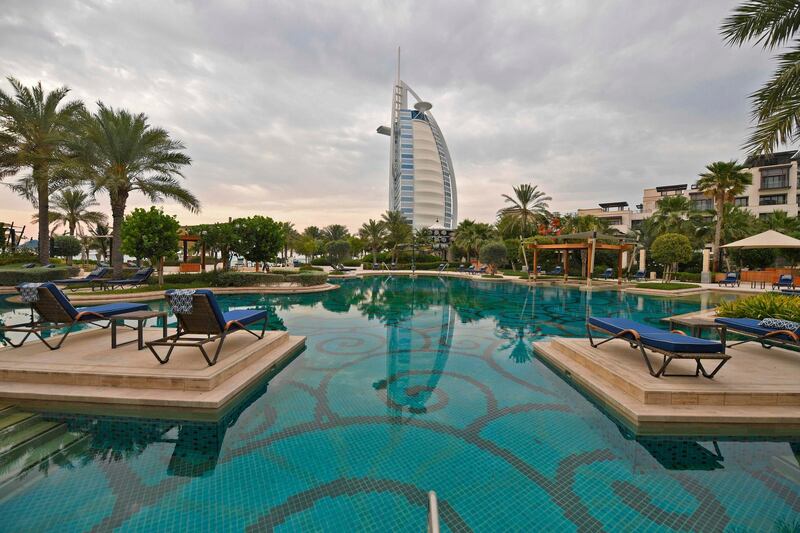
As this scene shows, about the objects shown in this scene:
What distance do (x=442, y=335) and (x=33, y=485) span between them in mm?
6540

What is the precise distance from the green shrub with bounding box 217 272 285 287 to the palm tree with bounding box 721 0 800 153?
17.3 metres

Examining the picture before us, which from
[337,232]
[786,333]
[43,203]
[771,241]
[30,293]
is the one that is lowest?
[786,333]

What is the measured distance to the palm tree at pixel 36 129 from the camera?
15.7 m

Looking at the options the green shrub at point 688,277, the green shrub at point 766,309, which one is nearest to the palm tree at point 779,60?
the green shrub at point 766,309

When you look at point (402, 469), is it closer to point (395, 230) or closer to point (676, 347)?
point (676, 347)

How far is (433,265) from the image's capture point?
42000mm

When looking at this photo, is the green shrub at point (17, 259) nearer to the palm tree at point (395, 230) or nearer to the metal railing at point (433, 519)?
the metal railing at point (433, 519)

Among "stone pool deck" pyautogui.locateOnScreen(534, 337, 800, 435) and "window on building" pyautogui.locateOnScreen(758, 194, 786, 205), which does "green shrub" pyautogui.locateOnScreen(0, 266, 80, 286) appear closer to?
"stone pool deck" pyautogui.locateOnScreen(534, 337, 800, 435)

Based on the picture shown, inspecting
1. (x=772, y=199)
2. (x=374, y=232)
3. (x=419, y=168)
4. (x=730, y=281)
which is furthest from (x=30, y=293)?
(x=419, y=168)

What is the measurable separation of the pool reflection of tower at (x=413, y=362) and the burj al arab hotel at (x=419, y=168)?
3143 inches

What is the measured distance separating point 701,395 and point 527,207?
30.5 meters

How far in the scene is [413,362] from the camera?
5.77 metres

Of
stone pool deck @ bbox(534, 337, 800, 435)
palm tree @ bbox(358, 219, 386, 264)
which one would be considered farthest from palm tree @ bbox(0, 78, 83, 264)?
palm tree @ bbox(358, 219, 386, 264)

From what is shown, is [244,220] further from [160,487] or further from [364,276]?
[160,487]
